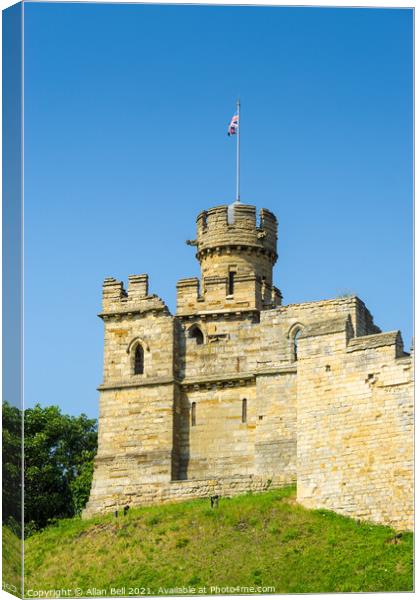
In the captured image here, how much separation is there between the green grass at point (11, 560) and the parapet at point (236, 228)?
77.0 ft

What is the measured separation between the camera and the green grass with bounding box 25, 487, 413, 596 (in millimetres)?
33531

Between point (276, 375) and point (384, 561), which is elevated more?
point (276, 375)

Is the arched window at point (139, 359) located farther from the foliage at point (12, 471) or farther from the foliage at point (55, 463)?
the foliage at point (12, 471)

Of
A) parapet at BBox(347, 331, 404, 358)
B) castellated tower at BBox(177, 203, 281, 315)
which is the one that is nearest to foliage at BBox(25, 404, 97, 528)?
castellated tower at BBox(177, 203, 281, 315)

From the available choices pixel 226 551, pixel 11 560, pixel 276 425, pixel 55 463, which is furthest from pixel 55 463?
pixel 11 560

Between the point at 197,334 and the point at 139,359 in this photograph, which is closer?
the point at 139,359

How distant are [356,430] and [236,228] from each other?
13036 millimetres

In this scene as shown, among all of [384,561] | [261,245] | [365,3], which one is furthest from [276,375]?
[365,3]

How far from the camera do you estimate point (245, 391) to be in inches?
1746

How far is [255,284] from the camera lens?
154 ft

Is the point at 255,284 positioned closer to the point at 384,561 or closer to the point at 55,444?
the point at 55,444

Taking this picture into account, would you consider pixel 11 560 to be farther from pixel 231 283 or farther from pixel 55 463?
pixel 55 463

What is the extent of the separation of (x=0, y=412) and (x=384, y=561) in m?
12.1

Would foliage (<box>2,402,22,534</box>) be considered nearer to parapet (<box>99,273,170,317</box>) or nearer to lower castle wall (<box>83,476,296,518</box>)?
lower castle wall (<box>83,476,296,518</box>)
